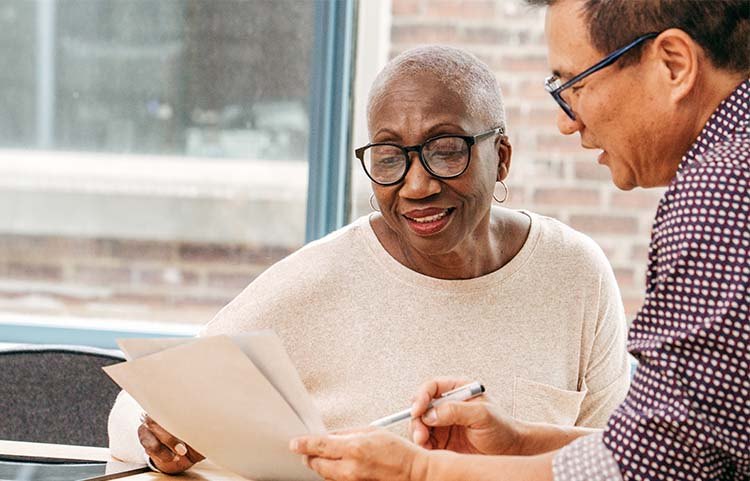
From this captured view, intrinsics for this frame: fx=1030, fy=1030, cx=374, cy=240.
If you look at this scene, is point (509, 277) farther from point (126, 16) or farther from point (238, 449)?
point (126, 16)

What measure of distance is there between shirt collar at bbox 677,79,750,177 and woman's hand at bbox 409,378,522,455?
1.57ft

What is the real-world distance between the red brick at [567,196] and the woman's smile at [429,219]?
107 cm

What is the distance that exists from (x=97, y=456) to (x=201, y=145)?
1385 mm

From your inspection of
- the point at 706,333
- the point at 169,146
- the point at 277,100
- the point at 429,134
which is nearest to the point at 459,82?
the point at 429,134

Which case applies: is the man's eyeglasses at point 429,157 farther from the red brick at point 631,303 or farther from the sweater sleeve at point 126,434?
the red brick at point 631,303

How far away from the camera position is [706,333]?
3.59 ft

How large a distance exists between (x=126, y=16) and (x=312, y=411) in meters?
1.96

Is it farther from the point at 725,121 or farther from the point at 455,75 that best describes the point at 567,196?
the point at 725,121

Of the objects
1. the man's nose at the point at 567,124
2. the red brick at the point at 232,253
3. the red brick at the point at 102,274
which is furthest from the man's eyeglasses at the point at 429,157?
the red brick at the point at 102,274

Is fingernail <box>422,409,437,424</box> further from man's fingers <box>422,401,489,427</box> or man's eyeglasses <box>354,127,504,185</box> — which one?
man's eyeglasses <box>354,127,504,185</box>

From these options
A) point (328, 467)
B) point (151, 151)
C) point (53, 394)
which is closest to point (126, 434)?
point (53, 394)

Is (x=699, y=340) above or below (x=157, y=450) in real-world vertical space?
above

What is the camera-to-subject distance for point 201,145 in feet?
9.87

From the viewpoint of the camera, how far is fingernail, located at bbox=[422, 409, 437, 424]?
58.1 inches
